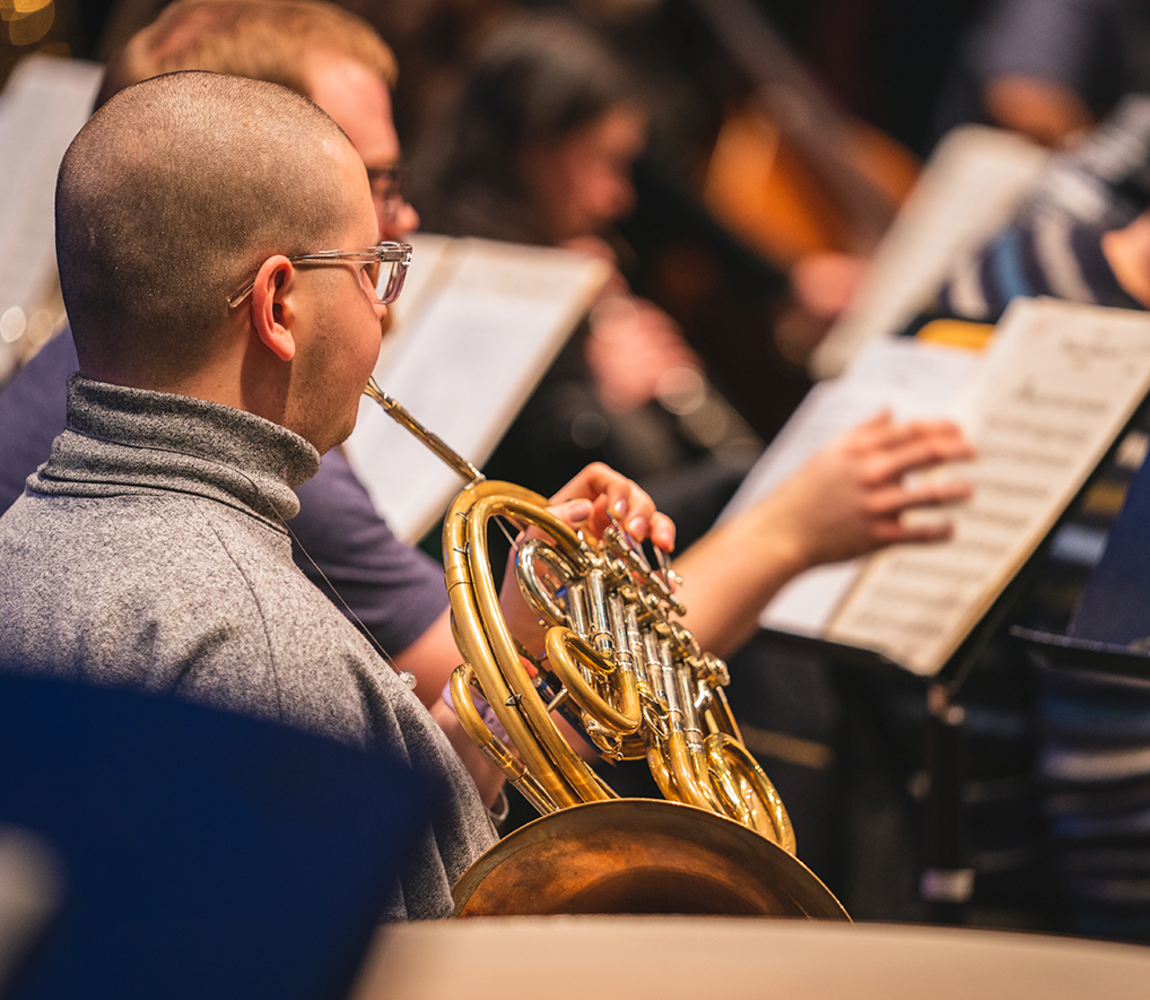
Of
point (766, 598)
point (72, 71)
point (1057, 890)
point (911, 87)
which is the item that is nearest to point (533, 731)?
point (766, 598)

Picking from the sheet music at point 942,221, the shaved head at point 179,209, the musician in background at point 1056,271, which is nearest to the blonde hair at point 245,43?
the shaved head at point 179,209

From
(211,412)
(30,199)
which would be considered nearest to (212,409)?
(211,412)

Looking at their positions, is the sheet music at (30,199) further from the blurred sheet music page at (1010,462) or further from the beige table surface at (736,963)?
the beige table surface at (736,963)

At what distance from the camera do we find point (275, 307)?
0.87 meters

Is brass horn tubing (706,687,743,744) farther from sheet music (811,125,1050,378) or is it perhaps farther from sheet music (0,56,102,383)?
sheet music (811,125,1050,378)

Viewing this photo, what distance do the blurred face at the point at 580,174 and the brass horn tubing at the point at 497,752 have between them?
1.97 metres

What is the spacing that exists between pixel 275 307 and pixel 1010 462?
969mm

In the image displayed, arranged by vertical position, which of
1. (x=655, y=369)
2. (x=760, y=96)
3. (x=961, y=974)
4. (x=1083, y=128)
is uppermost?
(x=961, y=974)

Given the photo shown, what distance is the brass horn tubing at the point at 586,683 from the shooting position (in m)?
0.85

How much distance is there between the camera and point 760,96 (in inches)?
159

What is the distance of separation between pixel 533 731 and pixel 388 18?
8.88ft

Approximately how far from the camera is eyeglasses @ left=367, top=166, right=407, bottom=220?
3.69 feet

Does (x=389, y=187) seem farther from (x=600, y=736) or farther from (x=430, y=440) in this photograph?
(x=600, y=736)

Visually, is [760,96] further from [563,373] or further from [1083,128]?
[563,373]
